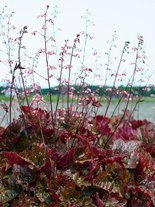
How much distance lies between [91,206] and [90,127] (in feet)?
3.52

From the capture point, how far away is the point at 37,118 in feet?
11.9

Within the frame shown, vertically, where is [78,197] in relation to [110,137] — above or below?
below

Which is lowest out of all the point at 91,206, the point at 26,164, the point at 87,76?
the point at 91,206

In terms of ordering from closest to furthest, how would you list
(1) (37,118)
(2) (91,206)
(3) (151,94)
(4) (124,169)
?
(2) (91,206)
(4) (124,169)
(1) (37,118)
(3) (151,94)

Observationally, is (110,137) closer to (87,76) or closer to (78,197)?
(87,76)

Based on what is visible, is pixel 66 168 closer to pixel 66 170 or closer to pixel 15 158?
pixel 66 170

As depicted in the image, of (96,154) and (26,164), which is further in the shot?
(96,154)

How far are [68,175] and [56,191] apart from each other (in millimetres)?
118

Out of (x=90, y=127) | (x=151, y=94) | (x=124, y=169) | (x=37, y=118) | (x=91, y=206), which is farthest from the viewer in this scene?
(x=151, y=94)

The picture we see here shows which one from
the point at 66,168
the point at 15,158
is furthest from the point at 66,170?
the point at 15,158

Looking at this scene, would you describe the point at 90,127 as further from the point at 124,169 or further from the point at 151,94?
the point at 151,94

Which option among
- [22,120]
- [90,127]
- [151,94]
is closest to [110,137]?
[90,127]

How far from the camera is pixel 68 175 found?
10.1 ft

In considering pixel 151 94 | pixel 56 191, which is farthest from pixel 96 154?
pixel 151 94
